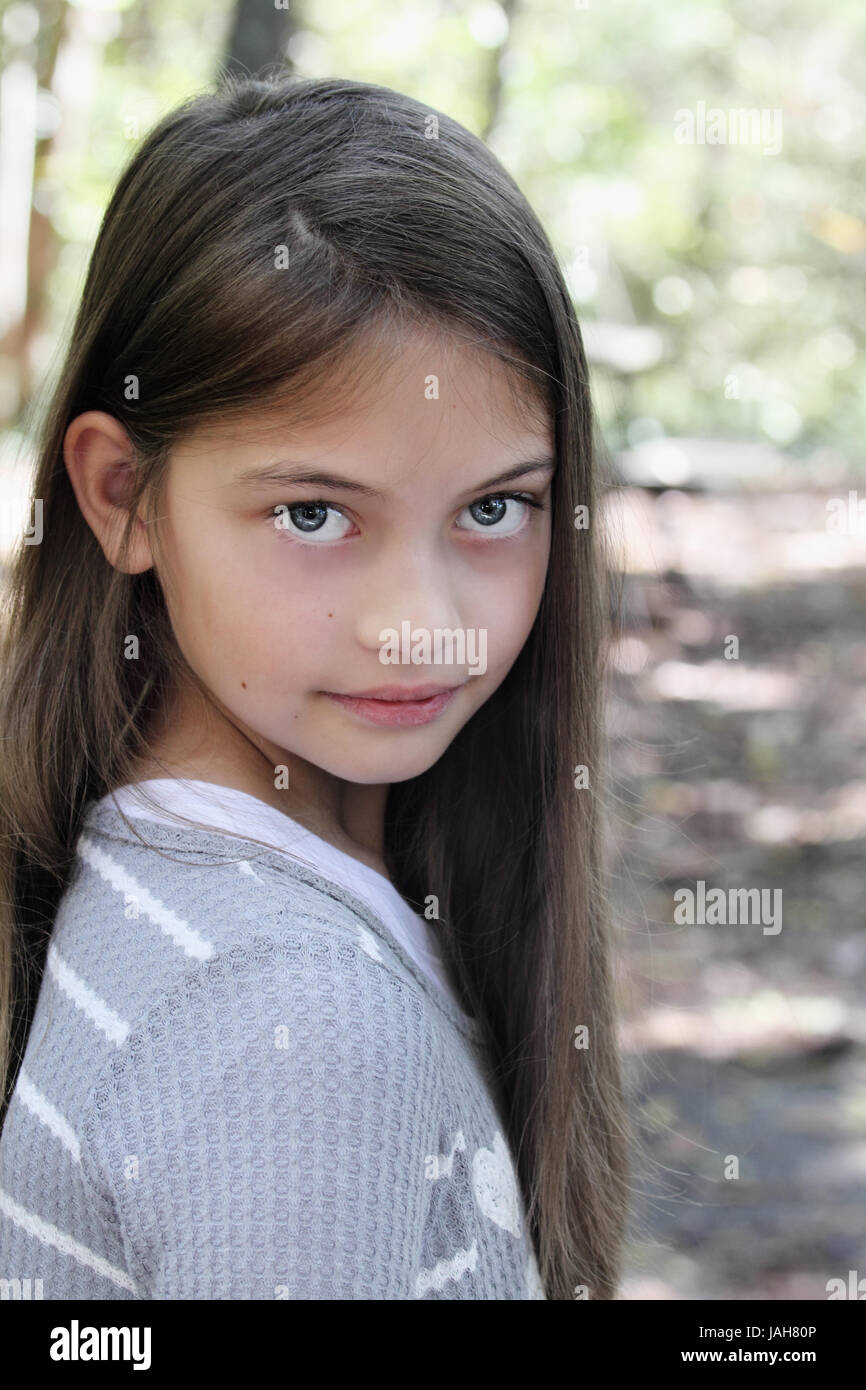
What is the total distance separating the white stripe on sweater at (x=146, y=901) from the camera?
1.02m

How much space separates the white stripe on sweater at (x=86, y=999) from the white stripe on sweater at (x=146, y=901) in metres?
0.07

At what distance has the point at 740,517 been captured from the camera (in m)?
6.63

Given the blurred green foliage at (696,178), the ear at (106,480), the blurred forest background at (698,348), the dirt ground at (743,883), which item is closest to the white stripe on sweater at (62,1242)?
the ear at (106,480)

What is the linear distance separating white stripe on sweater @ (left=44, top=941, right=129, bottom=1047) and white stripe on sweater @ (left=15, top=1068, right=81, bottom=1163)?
79mm

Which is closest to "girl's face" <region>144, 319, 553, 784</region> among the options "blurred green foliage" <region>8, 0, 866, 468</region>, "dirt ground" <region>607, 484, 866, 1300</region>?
"dirt ground" <region>607, 484, 866, 1300</region>

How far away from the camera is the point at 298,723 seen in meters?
1.21

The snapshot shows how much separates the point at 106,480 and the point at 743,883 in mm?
3563

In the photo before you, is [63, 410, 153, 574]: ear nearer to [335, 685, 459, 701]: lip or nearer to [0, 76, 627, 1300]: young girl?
[0, 76, 627, 1300]: young girl

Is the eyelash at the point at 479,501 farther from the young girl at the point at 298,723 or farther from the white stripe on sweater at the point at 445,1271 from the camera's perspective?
the white stripe on sweater at the point at 445,1271

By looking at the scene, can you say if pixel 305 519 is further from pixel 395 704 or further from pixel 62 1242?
pixel 62 1242

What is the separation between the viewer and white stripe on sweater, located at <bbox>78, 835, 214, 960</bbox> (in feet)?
3.34

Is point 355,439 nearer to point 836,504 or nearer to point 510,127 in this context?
point 836,504

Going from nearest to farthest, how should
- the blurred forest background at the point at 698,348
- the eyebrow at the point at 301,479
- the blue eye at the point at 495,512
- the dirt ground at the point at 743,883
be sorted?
the eyebrow at the point at 301,479, the blue eye at the point at 495,512, the dirt ground at the point at 743,883, the blurred forest background at the point at 698,348

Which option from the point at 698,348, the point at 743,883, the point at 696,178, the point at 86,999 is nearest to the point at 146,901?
the point at 86,999
